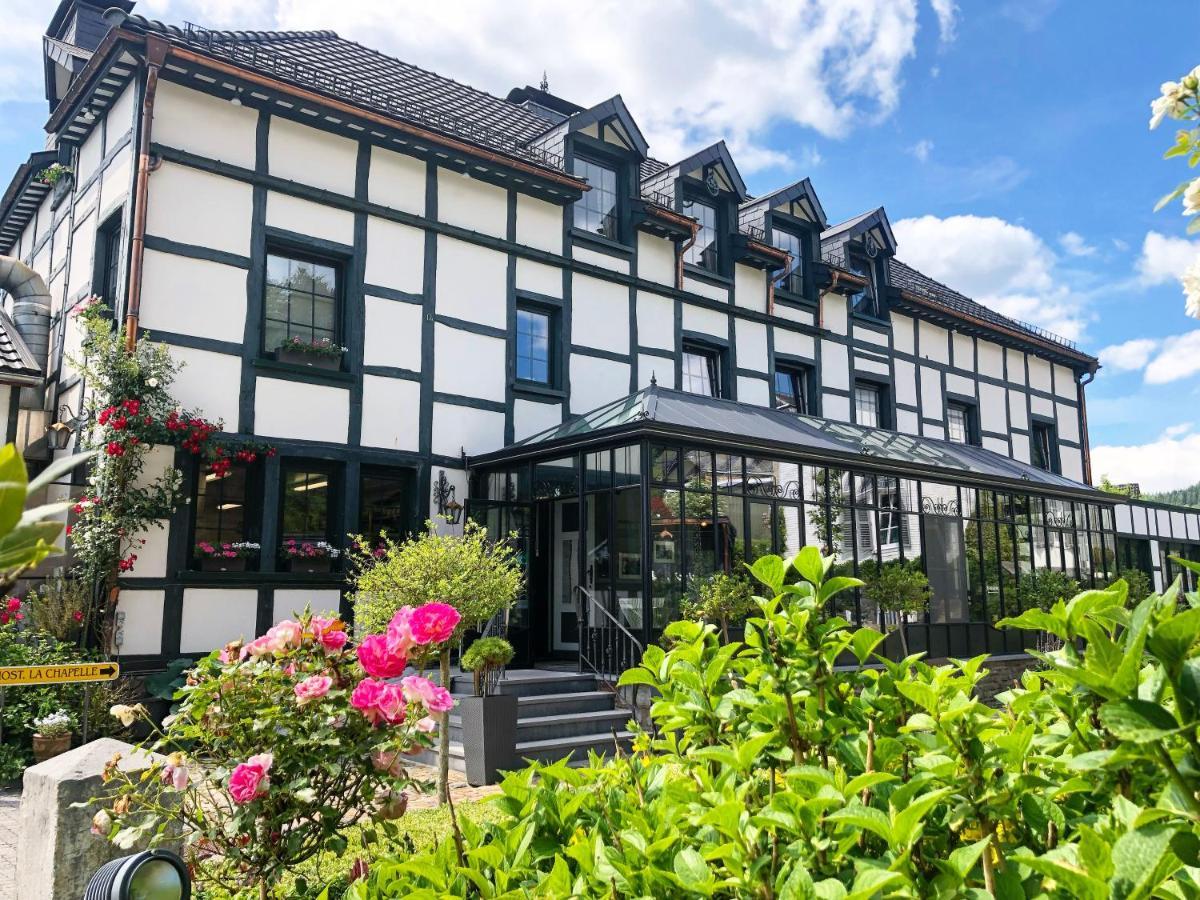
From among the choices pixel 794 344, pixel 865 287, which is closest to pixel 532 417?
pixel 794 344

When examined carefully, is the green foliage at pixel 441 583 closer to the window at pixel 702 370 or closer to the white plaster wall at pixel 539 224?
the white plaster wall at pixel 539 224

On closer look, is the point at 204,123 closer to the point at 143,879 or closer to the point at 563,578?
the point at 563,578

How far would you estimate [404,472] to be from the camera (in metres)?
11.5

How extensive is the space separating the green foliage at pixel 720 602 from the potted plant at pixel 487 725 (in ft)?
8.19

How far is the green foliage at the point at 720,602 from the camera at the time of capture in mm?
9680

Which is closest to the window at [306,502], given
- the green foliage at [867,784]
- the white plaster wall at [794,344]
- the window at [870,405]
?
the white plaster wall at [794,344]

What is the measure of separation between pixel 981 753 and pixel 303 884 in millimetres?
2118

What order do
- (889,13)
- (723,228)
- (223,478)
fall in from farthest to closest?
1. (723,228)
2. (223,478)
3. (889,13)

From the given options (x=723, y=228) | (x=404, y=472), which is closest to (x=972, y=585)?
(x=723, y=228)

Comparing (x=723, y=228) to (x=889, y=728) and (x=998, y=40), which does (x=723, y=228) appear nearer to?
(x=998, y=40)

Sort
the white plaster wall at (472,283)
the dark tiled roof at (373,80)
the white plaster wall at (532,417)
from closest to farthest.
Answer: the dark tiled roof at (373,80) → the white plaster wall at (472,283) → the white plaster wall at (532,417)

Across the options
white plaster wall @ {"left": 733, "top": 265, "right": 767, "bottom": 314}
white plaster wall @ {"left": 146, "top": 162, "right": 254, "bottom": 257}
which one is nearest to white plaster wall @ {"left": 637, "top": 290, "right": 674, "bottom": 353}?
white plaster wall @ {"left": 733, "top": 265, "right": 767, "bottom": 314}

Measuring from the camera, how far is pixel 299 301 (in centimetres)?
1089

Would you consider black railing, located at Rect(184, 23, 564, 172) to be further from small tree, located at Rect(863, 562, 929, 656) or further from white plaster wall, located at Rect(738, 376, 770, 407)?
small tree, located at Rect(863, 562, 929, 656)
